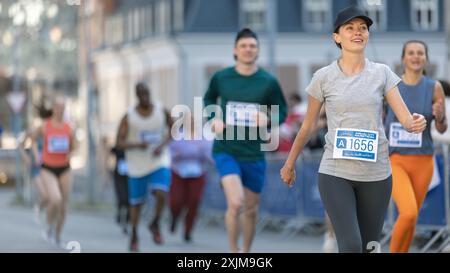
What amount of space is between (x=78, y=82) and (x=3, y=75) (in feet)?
54.1

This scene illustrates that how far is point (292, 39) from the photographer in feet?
213

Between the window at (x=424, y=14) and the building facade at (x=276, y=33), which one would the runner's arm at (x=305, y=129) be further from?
the window at (x=424, y=14)

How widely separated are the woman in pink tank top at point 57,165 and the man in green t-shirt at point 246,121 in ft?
18.3

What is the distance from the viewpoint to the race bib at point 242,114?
44.6 ft

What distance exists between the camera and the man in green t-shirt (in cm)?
1356

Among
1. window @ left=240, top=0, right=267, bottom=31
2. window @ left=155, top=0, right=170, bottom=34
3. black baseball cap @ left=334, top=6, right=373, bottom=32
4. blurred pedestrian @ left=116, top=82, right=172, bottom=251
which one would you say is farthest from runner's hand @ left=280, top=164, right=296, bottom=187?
window @ left=155, top=0, right=170, bottom=34

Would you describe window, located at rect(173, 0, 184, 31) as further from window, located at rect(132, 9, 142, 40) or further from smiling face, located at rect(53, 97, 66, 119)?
smiling face, located at rect(53, 97, 66, 119)

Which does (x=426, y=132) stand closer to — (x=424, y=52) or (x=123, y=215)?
(x=424, y=52)

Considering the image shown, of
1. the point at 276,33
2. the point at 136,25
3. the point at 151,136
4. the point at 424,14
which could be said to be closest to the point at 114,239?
the point at 151,136


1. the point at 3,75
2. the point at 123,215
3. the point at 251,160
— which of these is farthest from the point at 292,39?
the point at 251,160

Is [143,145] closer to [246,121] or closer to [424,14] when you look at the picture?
[246,121]

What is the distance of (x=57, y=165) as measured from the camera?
63.6 ft

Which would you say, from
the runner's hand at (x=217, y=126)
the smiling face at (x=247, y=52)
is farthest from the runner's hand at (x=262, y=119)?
the smiling face at (x=247, y=52)

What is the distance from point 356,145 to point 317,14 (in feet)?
185
